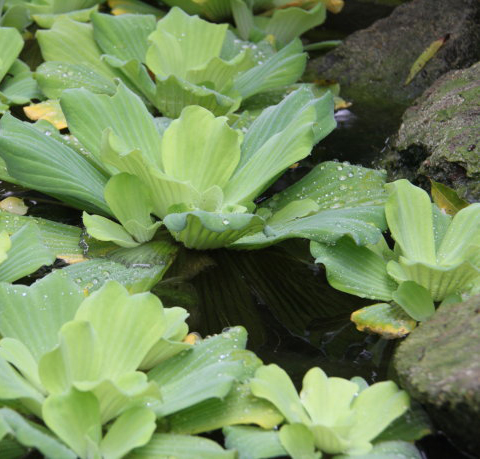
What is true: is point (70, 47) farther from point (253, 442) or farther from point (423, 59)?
point (253, 442)

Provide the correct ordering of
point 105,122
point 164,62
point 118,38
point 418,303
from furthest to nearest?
point 118,38 → point 164,62 → point 105,122 → point 418,303

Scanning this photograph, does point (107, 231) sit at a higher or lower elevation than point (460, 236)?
lower

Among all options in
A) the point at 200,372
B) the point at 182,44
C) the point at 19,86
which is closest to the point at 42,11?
the point at 19,86

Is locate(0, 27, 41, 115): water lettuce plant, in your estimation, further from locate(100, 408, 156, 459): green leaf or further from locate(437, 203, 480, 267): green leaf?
locate(100, 408, 156, 459): green leaf

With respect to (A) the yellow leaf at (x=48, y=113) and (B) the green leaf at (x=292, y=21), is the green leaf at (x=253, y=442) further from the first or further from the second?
(B) the green leaf at (x=292, y=21)

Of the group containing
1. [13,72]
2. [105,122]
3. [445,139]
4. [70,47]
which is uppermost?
[445,139]

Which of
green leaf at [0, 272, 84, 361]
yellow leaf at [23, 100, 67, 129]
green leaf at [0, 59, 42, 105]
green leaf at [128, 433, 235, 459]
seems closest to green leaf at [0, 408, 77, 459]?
green leaf at [128, 433, 235, 459]

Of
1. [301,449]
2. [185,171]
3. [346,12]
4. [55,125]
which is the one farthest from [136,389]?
[346,12]

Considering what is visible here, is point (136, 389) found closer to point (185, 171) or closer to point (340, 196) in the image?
point (185, 171)
